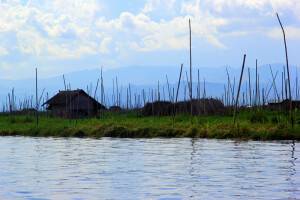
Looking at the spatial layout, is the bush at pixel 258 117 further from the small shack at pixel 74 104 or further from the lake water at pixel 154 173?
the small shack at pixel 74 104

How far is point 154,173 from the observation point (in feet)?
23.8

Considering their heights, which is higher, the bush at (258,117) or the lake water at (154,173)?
the bush at (258,117)

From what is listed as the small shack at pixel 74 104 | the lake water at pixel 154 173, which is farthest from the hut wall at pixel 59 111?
the lake water at pixel 154 173

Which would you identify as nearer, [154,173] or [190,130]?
[154,173]

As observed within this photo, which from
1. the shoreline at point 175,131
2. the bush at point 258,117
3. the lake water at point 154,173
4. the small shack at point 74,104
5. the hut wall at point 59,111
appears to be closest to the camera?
the lake water at point 154,173

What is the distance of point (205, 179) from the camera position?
260 inches

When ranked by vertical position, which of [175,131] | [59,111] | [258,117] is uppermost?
[59,111]

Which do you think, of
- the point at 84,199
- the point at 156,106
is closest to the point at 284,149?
the point at 84,199

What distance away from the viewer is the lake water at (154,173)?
18.3 ft

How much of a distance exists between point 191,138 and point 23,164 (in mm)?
7175

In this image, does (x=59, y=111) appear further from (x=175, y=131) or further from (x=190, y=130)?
(x=190, y=130)

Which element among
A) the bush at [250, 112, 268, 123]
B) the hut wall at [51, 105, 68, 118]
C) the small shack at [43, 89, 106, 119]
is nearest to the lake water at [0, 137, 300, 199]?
the bush at [250, 112, 268, 123]

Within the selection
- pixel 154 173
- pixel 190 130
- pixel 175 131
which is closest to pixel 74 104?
pixel 175 131

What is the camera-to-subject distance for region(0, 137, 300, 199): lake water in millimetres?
5578
